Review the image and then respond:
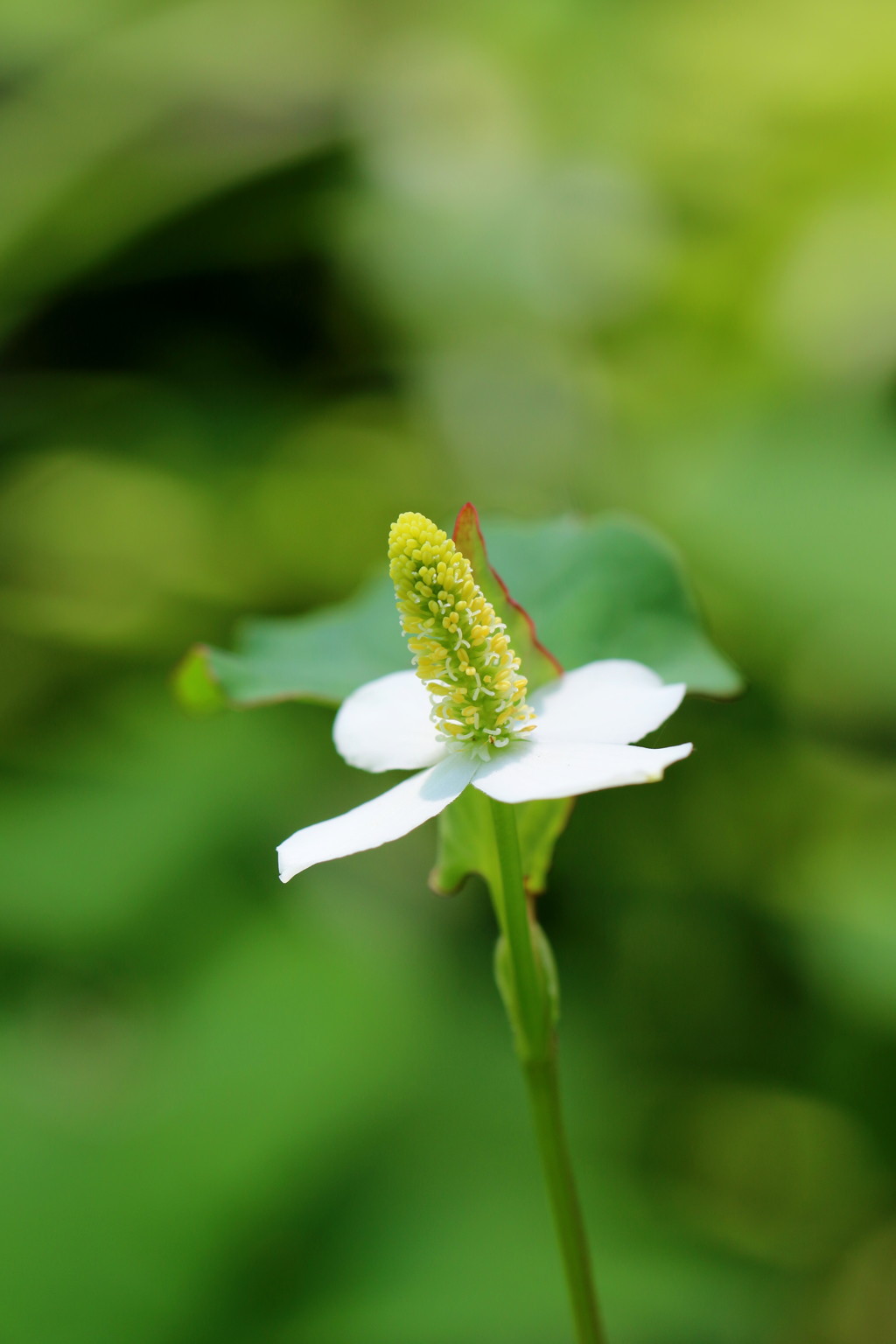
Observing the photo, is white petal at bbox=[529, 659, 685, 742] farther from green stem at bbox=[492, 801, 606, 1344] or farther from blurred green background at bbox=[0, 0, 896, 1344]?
blurred green background at bbox=[0, 0, 896, 1344]

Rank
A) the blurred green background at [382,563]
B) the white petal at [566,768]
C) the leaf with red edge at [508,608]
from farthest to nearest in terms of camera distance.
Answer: the blurred green background at [382,563] < the leaf with red edge at [508,608] < the white petal at [566,768]

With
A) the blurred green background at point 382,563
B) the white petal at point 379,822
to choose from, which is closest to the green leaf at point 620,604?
the white petal at point 379,822

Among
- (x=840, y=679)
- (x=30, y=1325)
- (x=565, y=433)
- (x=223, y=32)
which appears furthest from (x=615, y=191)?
(x=30, y=1325)

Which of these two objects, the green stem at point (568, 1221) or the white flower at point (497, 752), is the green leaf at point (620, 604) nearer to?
the white flower at point (497, 752)

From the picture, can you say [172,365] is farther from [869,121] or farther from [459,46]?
[869,121]

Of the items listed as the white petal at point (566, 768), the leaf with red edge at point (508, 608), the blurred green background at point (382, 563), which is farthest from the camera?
the blurred green background at point (382, 563)

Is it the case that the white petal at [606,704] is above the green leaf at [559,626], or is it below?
below

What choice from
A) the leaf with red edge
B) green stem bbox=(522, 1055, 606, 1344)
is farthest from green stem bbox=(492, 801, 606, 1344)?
the leaf with red edge
